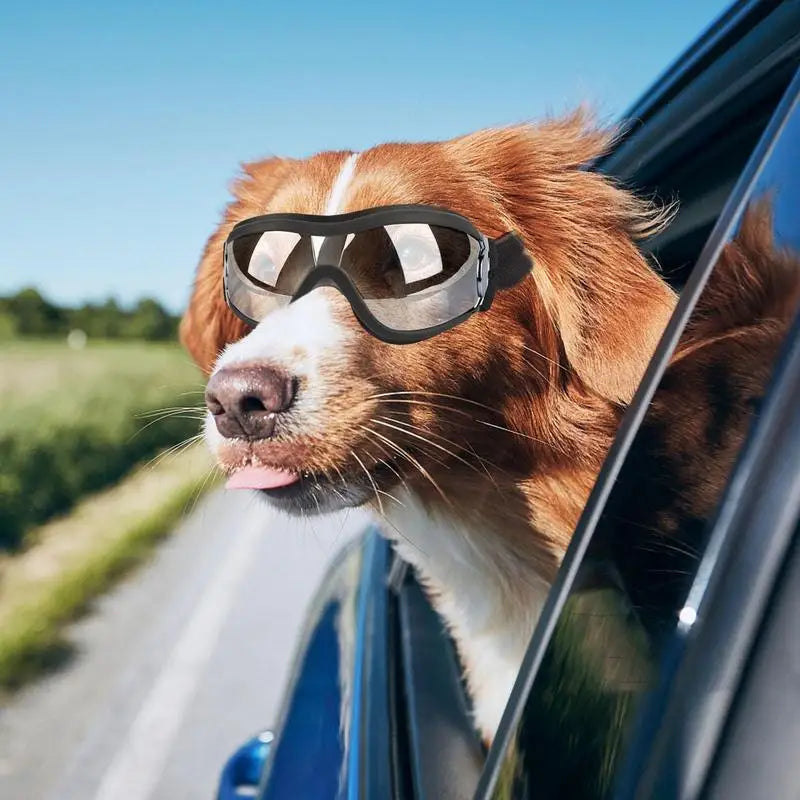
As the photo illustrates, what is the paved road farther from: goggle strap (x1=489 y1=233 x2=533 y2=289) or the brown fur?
the brown fur

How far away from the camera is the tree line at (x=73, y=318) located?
19.6 m

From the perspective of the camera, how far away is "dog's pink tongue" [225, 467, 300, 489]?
1416mm

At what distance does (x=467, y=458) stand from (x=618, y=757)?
3.02ft

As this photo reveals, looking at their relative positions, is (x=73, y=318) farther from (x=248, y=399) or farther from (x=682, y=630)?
(x=682, y=630)

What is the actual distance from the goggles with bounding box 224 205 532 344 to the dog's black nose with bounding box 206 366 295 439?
193 millimetres

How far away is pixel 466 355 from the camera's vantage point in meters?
1.54

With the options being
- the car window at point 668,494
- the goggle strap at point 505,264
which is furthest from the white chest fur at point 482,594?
the car window at point 668,494

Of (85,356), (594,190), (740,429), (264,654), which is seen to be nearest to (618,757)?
(740,429)

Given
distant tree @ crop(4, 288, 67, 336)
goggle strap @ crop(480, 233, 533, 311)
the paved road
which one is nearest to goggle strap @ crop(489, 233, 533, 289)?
goggle strap @ crop(480, 233, 533, 311)

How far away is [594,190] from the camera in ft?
5.27

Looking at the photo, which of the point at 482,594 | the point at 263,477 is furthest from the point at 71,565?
the point at 263,477

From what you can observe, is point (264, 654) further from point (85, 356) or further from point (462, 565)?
point (85, 356)

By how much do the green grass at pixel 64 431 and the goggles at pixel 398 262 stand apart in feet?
17.5

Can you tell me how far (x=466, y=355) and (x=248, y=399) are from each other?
1.35ft
